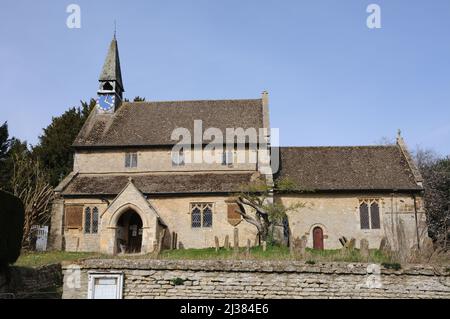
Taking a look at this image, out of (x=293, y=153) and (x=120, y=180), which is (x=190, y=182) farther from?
(x=293, y=153)

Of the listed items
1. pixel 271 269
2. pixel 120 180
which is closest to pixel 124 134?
pixel 120 180

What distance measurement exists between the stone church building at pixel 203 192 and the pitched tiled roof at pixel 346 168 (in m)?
0.07

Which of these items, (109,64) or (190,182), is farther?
(109,64)

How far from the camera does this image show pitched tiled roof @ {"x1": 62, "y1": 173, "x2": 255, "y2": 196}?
29781mm

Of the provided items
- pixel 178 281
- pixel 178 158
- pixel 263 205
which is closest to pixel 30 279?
pixel 178 281

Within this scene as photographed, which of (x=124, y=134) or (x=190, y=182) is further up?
(x=124, y=134)

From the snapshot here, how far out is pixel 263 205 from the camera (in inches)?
1073

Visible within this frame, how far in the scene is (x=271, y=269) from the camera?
42.9 feet

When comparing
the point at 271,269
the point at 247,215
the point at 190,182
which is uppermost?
the point at 190,182

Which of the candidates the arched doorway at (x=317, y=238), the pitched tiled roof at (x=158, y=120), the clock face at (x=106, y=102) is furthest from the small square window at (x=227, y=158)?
the clock face at (x=106, y=102)

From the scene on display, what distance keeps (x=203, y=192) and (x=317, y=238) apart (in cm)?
823
